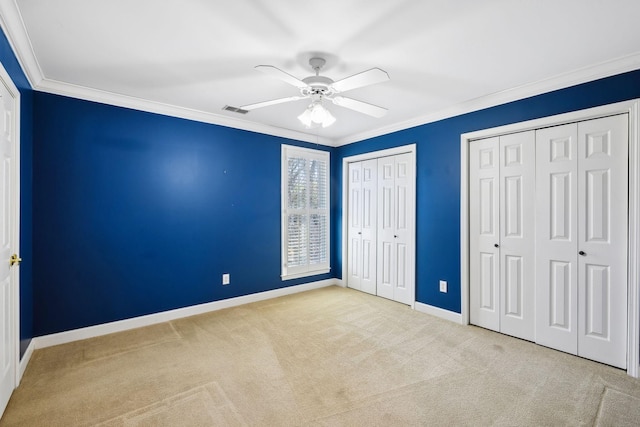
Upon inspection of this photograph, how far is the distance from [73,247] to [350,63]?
3.12m

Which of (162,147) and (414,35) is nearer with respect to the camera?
(414,35)

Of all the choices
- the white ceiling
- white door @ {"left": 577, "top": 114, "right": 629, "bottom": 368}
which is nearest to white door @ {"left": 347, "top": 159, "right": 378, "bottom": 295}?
the white ceiling

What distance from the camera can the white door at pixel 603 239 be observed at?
2410mm

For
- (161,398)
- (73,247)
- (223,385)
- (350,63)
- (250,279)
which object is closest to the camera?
(161,398)

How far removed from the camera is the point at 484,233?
3.27 m

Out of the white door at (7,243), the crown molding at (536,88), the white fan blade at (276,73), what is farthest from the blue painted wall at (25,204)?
the crown molding at (536,88)

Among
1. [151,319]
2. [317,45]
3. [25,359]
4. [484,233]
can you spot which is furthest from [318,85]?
[25,359]

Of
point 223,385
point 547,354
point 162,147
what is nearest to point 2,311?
point 223,385

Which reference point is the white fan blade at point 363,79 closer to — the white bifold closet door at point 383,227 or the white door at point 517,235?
the white door at point 517,235

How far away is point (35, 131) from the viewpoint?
2.74m

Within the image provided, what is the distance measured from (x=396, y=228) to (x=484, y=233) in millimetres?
1176

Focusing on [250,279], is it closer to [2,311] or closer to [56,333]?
[56,333]

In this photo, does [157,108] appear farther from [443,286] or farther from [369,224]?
[443,286]

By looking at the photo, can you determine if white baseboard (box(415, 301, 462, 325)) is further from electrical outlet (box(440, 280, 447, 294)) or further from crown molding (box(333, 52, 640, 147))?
A: crown molding (box(333, 52, 640, 147))
